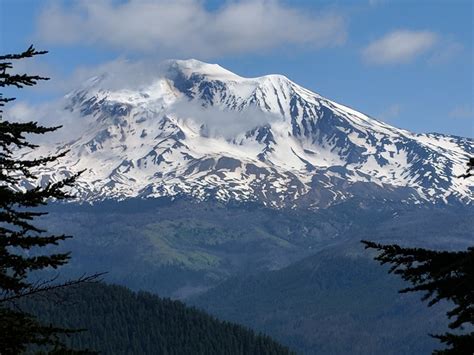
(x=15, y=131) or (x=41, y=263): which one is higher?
(x=15, y=131)

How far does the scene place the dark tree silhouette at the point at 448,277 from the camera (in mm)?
18906

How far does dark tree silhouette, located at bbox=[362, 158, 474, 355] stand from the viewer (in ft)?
62.0

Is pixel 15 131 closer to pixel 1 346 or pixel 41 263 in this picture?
pixel 41 263

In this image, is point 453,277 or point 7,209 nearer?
point 453,277

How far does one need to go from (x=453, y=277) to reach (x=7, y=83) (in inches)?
467

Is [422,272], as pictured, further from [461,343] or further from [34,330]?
[34,330]

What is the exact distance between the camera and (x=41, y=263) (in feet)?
69.3

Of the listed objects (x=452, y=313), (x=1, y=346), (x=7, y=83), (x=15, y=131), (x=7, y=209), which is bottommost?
(x=1, y=346)

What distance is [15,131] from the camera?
22.2 metres

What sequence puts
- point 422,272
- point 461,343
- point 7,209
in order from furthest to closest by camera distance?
point 7,209 < point 422,272 < point 461,343

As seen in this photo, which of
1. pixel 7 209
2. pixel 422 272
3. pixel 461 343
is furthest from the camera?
pixel 7 209

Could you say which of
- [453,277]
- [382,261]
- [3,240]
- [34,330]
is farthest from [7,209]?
[453,277]

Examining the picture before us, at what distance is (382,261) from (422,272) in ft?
3.02

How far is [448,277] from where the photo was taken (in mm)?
19656
